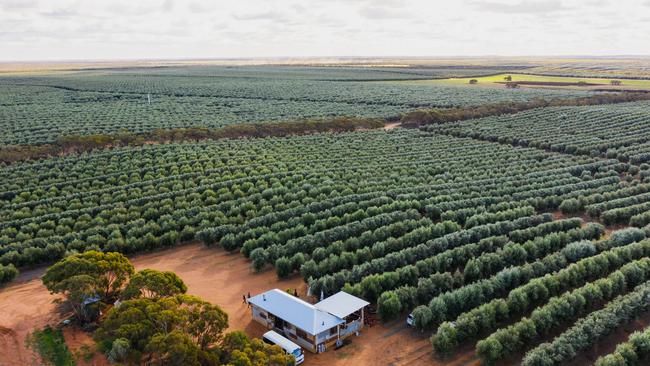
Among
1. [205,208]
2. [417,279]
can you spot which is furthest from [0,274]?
[417,279]

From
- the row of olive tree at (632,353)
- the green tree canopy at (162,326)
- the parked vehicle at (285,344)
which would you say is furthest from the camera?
the parked vehicle at (285,344)

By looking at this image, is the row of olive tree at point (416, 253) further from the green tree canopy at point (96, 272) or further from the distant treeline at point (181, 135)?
the distant treeline at point (181, 135)

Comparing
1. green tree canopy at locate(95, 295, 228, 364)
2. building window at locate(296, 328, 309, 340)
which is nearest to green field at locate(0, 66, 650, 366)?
building window at locate(296, 328, 309, 340)

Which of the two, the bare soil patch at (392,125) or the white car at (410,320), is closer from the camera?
the white car at (410,320)

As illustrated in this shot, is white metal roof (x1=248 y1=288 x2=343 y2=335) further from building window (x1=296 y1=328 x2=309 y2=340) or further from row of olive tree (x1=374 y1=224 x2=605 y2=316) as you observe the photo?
row of olive tree (x1=374 y1=224 x2=605 y2=316)

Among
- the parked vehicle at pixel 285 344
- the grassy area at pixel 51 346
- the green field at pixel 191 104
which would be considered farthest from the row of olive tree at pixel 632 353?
the green field at pixel 191 104

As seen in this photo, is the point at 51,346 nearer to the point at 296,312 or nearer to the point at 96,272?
the point at 96,272

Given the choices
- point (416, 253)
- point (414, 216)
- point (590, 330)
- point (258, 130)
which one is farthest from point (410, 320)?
point (258, 130)

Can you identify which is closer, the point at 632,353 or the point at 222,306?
the point at 632,353
